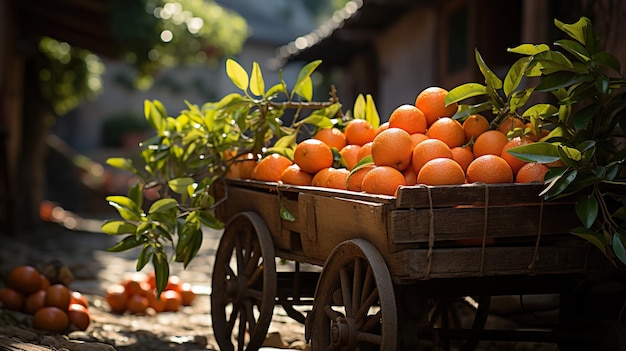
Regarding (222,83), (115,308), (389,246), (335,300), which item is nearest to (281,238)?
(335,300)

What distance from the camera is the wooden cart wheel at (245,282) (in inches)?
148

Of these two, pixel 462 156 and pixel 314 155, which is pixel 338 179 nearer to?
pixel 314 155

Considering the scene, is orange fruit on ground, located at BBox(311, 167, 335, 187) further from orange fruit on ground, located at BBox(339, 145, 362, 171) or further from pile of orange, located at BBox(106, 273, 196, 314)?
pile of orange, located at BBox(106, 273, 196, 314)

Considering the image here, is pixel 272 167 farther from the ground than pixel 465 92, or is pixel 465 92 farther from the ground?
pixel 465 92

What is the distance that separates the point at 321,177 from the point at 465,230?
2.91 ft

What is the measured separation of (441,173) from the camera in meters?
2.98

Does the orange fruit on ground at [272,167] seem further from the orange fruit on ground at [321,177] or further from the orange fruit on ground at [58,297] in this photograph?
the orange fruit on ground at [58,297]

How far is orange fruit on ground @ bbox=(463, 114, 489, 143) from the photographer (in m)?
3.37

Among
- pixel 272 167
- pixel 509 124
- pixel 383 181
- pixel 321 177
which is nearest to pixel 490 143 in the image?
pixel 509 124

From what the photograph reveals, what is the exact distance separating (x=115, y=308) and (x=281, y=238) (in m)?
2.27

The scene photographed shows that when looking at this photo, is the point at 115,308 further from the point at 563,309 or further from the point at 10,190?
the point at 10,190

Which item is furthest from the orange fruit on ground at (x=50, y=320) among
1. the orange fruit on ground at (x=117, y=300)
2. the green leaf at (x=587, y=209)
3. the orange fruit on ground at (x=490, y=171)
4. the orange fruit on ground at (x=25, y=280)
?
the green leaf at (x=587, y=209)

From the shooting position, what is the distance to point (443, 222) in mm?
2824

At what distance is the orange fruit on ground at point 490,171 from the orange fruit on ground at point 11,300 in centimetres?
282
